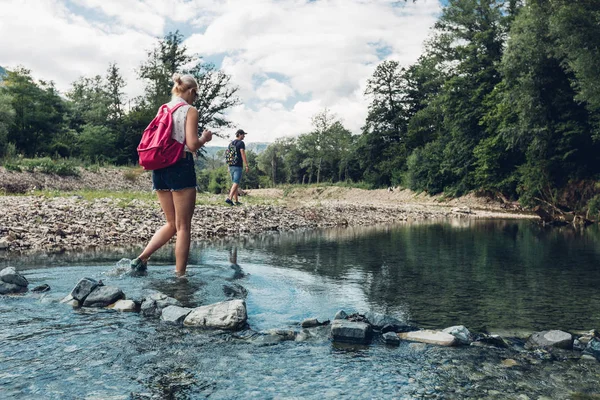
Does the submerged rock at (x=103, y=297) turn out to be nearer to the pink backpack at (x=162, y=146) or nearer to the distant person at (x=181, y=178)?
the distant person at (x=181, y=178)

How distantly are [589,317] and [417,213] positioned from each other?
Result: 18790mm

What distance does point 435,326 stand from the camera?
11.9ft

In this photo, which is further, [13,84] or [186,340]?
[13,84]

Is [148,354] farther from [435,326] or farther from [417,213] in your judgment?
[417,213]

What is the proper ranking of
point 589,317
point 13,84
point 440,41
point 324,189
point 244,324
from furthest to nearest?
point 324,189 → point 440,41 → point 13,84 → point 589,317 → point 244,324

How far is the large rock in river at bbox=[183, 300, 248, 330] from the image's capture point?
342cm

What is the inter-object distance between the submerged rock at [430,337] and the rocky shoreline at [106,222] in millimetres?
6208

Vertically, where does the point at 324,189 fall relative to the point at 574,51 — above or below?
below

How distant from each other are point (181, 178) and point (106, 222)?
18.1 ft

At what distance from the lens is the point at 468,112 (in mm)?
35562

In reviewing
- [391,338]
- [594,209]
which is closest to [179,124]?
[391,338]

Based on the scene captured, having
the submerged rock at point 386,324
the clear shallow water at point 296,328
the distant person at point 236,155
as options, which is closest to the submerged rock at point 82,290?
the clear shallow water at point 296,328

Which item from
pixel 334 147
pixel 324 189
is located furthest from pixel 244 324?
pixel 334 147

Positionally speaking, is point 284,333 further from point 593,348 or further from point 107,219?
point 107,219
